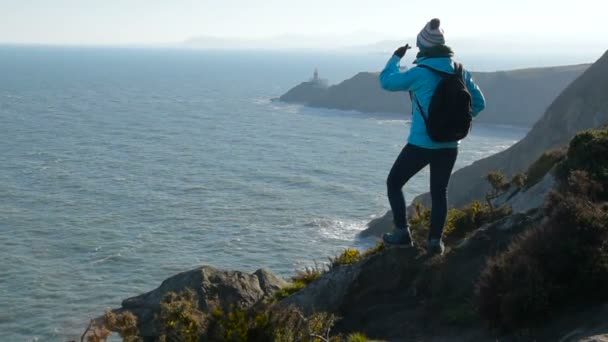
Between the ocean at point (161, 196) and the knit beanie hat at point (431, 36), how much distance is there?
71.6 feet

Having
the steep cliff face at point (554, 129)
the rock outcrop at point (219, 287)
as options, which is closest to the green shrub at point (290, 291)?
the rock outcrop at point (219, 287)

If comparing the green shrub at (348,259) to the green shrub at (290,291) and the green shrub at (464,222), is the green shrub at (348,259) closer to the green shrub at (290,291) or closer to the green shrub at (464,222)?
the green shrub at (290,291)

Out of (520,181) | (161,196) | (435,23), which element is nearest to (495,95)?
(161,196)

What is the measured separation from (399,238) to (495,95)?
11102 centimetres

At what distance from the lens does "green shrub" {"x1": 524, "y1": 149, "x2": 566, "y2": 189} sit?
42.1ft

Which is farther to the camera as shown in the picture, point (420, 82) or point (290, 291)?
point (290, 291)

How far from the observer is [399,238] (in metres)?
9.02

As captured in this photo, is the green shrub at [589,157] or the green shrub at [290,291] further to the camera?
the green shrub at [290,291]

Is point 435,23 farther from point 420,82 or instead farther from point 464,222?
point 464,222

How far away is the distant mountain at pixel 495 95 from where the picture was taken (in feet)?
362

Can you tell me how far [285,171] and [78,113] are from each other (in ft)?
145

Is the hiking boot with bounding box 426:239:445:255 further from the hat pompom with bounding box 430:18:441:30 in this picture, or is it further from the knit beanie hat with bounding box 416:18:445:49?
the hat pompom with bounding box 430:18:441:30

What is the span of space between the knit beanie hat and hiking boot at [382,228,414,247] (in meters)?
2.28

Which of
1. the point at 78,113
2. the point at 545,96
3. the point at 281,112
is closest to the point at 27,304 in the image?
the point at 78,113
